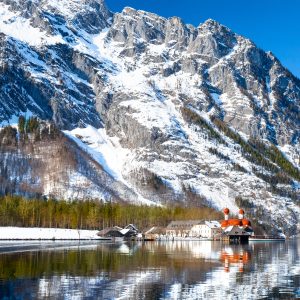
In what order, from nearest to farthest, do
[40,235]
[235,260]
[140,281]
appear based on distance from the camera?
[140,281] < [235,260] < [40,235]

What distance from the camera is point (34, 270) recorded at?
210 feet

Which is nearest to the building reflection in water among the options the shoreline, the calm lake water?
the calm lake water

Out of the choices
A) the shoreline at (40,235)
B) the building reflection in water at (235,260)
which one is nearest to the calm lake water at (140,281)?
the building reflection in water at (235,260)

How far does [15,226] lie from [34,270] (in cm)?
13277

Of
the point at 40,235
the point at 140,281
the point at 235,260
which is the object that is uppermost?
the point at 40,235

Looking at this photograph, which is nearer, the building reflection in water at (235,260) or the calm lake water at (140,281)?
the calm lake water at (140,281)

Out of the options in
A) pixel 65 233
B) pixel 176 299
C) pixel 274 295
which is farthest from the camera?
pixel 65 233

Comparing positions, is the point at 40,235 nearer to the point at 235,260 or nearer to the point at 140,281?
the point at 235,260

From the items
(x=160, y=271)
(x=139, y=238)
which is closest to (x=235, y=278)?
(x=160, y=271)

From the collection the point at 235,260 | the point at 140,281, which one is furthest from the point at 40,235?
the point at 140,281

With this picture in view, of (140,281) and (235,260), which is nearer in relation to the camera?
(140,281)

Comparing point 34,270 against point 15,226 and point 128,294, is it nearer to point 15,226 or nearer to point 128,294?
point 128,294

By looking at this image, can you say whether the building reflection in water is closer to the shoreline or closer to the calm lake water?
the calm lake water

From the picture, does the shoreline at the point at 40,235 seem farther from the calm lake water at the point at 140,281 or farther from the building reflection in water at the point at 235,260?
the calm lake water at the point at 140,281
